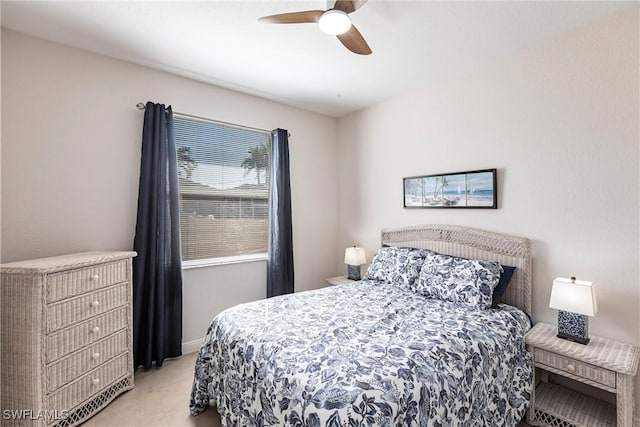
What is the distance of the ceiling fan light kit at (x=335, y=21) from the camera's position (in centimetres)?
161

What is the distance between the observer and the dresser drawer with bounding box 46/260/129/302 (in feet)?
5.89

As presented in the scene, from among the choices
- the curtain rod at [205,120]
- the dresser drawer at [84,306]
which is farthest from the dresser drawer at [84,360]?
the curtain rod at [205,120]

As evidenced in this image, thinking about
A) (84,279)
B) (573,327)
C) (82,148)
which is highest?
(82,148)

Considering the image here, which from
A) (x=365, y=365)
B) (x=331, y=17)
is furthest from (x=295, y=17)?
(x=365, y=365)

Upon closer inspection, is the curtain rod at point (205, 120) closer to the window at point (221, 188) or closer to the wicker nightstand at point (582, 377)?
the window at point (221, 188)

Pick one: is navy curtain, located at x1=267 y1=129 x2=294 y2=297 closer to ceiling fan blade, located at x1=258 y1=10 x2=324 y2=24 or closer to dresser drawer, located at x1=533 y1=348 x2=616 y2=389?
ceiling fan blade, located at x1=258 y1=10 x2=324 y2=24

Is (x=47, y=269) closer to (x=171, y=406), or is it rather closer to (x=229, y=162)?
(x=171, y=406)

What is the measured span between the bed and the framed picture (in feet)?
0.89

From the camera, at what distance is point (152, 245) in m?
2.55

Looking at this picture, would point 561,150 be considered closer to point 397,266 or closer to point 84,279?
point 397,266

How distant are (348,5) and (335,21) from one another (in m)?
0.11

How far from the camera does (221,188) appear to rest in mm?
3158

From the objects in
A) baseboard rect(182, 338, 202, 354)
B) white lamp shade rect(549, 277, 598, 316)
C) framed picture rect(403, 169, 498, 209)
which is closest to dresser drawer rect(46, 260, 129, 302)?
baseboard rect(182, 338, 202, 354)

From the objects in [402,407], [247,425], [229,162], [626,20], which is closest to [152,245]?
[229,162]
